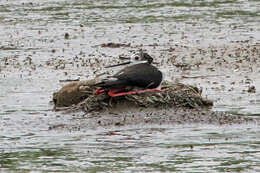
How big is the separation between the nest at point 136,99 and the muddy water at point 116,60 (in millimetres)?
442

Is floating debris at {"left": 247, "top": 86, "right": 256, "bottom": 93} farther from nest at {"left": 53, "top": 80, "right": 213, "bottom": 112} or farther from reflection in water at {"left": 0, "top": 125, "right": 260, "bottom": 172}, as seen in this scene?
reflection in water at {"left": 0, "top": 125, "right": 260, "bottom": 172}

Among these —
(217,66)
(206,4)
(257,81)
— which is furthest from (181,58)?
(206,4)

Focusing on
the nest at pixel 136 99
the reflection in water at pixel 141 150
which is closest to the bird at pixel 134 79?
the nest at pixel 136 99

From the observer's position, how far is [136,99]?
15727 millimetres

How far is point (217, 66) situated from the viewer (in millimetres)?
20828

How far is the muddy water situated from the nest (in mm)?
442

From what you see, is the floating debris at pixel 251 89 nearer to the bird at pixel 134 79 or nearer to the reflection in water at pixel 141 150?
the bird at pixel 134 79

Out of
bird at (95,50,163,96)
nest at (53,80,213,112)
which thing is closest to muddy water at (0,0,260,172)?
nest at (53,80,213,112)

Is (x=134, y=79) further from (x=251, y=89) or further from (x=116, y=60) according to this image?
(x=116, y=60)

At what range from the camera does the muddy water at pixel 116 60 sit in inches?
476

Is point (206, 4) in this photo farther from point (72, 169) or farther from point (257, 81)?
point (72, 169)

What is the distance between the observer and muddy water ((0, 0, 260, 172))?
476 inches

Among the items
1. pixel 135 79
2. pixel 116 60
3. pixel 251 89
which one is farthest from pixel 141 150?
pixel 116 60

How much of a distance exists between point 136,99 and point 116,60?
6.58m
